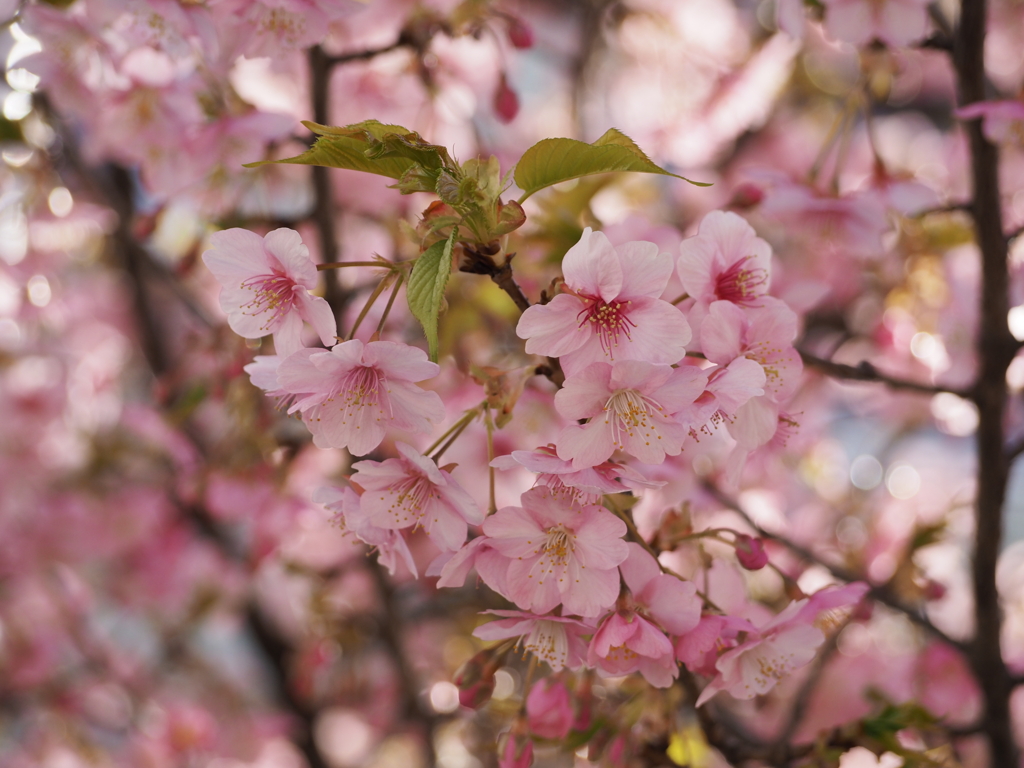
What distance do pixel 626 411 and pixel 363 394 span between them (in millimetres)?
221

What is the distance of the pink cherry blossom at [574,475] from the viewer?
1.87 feet

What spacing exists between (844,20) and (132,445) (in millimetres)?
1887

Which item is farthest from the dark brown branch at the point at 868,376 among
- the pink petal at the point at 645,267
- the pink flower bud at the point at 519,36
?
the pink flower bud at the point at 519,36

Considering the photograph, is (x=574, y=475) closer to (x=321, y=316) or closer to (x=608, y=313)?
(x=608, y=313)

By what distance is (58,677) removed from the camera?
7.71 feet

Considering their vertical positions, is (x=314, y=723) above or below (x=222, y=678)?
above

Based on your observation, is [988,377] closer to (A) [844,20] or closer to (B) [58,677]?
(A) [844,20]

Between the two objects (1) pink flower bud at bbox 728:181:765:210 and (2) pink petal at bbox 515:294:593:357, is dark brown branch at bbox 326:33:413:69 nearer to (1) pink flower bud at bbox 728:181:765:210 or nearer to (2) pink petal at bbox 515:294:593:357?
(1) pink flower bud at bbox 728:181:765:210

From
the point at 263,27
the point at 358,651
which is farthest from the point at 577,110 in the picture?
the point at 358,651

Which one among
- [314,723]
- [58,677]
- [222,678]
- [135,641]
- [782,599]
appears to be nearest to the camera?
[782,599]

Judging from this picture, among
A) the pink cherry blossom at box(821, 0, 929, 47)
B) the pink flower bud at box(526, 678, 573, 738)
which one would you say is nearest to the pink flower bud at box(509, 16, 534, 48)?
the pink cherry blossom at box(821, 0, 929, 47)

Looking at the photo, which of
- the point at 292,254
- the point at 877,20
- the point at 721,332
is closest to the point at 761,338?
the point at 721,332

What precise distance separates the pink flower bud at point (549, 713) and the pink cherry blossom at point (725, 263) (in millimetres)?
397

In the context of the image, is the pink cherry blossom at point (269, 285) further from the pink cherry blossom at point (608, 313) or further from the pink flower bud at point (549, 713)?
the pink flower bud at point (549, 713)
